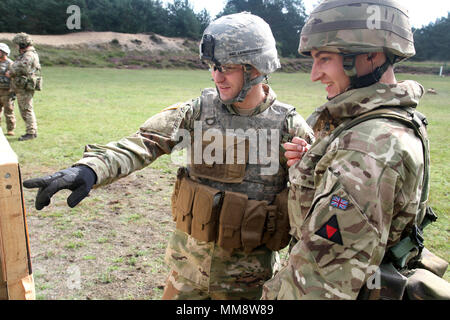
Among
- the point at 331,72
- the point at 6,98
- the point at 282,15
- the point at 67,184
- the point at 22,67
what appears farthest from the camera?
the point at 282,15

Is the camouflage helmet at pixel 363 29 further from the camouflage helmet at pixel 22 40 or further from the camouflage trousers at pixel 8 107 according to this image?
the camouflage trousers at pixel 8 107

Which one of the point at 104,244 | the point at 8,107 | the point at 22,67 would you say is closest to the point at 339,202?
the point at 104,244

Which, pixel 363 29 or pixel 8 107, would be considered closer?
pixel 363 29

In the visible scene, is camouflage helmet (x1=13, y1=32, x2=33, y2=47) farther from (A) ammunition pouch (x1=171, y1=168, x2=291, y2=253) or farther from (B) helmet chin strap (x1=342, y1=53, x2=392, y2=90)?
(B) helmet chin strap (x1=342, y1=53, x2=392, y2=90)

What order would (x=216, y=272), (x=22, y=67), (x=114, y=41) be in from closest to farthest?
(x=216, y=272) → (x=22, y=67) → (x=114, y=41)

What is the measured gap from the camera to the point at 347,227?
1.25 m

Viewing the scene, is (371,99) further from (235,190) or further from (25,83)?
(25,83)

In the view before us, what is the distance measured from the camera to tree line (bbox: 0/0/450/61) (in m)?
38.8

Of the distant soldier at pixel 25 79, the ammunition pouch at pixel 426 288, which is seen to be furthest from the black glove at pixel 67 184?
the distant soldier at pixel 25 79

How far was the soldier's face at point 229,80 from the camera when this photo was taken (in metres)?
2.29

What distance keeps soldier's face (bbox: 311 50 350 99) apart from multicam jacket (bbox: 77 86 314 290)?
1.93 feet

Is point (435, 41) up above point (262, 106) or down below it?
above

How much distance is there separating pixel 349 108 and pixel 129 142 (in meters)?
1.18

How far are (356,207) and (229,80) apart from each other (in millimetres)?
1305
